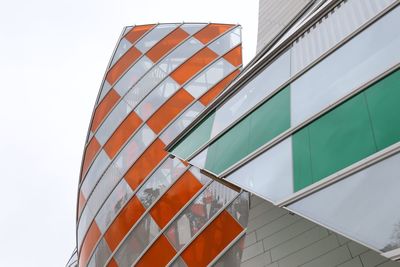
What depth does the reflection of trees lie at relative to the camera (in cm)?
259

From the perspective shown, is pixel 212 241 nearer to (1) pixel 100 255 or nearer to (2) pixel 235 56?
(1) pixel 100 255

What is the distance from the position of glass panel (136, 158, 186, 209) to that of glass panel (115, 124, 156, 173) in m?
0.89

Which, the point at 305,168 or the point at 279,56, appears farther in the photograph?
the point at 279,56

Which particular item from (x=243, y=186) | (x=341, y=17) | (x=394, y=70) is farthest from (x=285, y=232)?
(x=341, y=17)

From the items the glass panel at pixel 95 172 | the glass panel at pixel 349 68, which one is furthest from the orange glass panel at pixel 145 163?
the glass panel at pixel 349 68

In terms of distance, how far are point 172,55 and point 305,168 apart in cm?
881

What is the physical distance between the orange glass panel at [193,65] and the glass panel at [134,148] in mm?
1721

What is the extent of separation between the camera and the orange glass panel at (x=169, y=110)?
32.4 feet

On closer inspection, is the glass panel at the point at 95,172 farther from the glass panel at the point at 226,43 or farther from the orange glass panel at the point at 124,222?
the glass panel at the point at 226,43

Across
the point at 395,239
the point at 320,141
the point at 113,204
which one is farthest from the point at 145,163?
the point at 395,239

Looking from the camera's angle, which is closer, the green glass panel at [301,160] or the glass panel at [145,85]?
the green glass panel at [301,160]

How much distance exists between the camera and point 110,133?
11055 mm

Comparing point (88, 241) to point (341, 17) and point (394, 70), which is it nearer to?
point (341, 17)

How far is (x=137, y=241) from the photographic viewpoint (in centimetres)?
836
